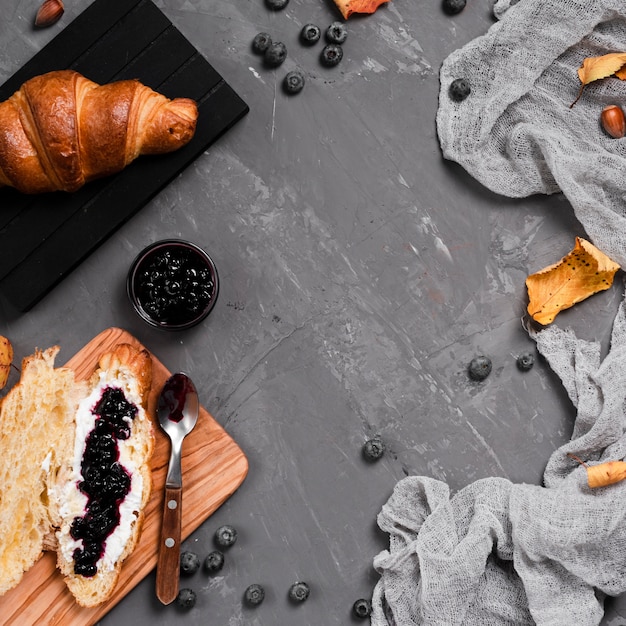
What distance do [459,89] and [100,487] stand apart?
5.07 ft

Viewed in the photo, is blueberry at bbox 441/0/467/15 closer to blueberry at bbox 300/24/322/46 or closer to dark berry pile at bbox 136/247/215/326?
blueberry at bbox 300/24/322/46

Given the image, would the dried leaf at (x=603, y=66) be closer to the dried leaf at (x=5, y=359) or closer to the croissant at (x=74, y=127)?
the croissant at (x=74, y=127)

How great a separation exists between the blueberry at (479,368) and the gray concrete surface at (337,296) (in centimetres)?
3

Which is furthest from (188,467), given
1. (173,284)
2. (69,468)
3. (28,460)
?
(173,284)

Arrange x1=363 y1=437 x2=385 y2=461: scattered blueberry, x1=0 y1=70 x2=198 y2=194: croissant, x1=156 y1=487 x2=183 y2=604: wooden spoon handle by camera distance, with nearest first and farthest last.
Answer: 1. x1=0 y1=70 x2=198 y2=194: croissant
2. x1=156 y1=487 x2=183 y2=604: wooden spoon handle
3. x1=363 y1=437 x2=385 y2=461: scattered blueberry

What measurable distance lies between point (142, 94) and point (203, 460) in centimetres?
104

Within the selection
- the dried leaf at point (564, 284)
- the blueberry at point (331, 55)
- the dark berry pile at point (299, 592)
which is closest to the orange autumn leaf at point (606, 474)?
the dried leaf at point (564, 284)

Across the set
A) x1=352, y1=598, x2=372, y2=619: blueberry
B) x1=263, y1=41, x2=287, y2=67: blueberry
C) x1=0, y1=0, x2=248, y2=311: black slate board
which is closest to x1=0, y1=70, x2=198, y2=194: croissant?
x1=0, y1=0, x2=248, y2=311: black slate board

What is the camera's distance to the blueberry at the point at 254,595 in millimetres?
2133

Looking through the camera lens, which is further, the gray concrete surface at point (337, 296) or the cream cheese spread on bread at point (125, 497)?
the gray concrete surface at point (337, 296)

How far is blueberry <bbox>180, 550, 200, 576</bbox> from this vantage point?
2131 mm

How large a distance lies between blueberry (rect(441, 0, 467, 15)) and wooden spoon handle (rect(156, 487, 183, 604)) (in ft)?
5.33

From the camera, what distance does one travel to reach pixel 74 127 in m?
1.97

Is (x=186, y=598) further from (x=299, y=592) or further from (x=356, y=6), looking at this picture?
(x=356, y=6)
